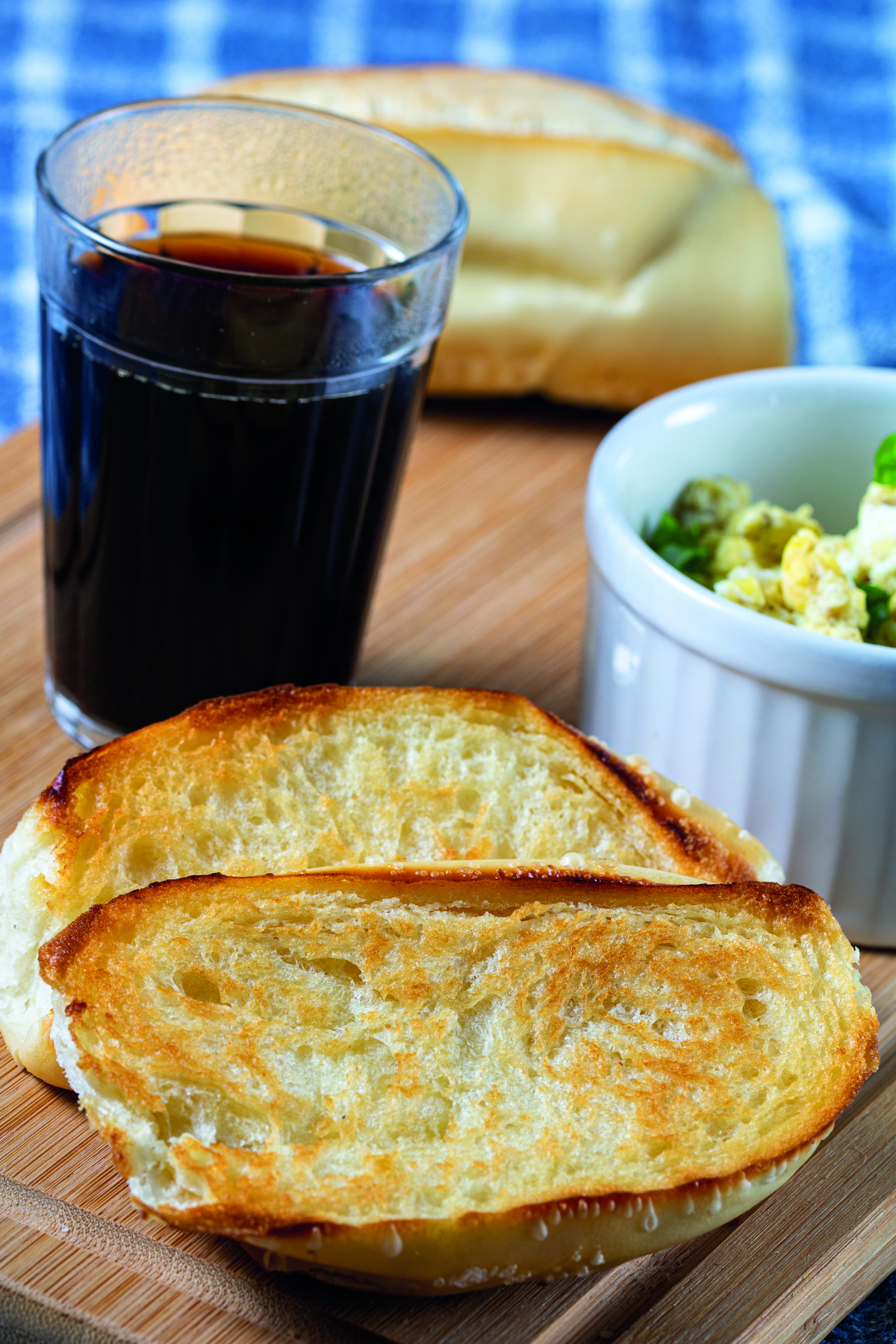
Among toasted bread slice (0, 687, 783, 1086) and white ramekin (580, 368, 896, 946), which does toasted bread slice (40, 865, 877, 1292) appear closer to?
toasted bread slice (0, 687, 783, 1086)

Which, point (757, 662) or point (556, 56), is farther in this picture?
point (556, 56)

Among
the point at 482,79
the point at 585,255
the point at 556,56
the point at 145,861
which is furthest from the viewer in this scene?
the point at 556,56

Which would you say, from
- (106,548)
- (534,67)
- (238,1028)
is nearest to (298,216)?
(106,548)

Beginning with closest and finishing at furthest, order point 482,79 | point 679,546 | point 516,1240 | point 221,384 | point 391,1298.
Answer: point 516,1240, point 391,1298, point 221,384, point 679,546, point 482,79

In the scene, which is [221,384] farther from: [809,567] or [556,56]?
[556,56]

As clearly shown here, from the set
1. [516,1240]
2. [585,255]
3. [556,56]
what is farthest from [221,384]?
[556,56]

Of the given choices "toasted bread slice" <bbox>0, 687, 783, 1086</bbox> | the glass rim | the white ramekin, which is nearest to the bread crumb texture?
"toasted bread slice" <bbox>0, 687, 783, 1086</bbox>

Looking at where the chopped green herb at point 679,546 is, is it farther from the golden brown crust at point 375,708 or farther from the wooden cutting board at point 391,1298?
the wooden cutting board at point 391,1298

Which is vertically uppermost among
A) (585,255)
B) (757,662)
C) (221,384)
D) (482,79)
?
(482,79)

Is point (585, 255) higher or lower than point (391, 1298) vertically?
higher
